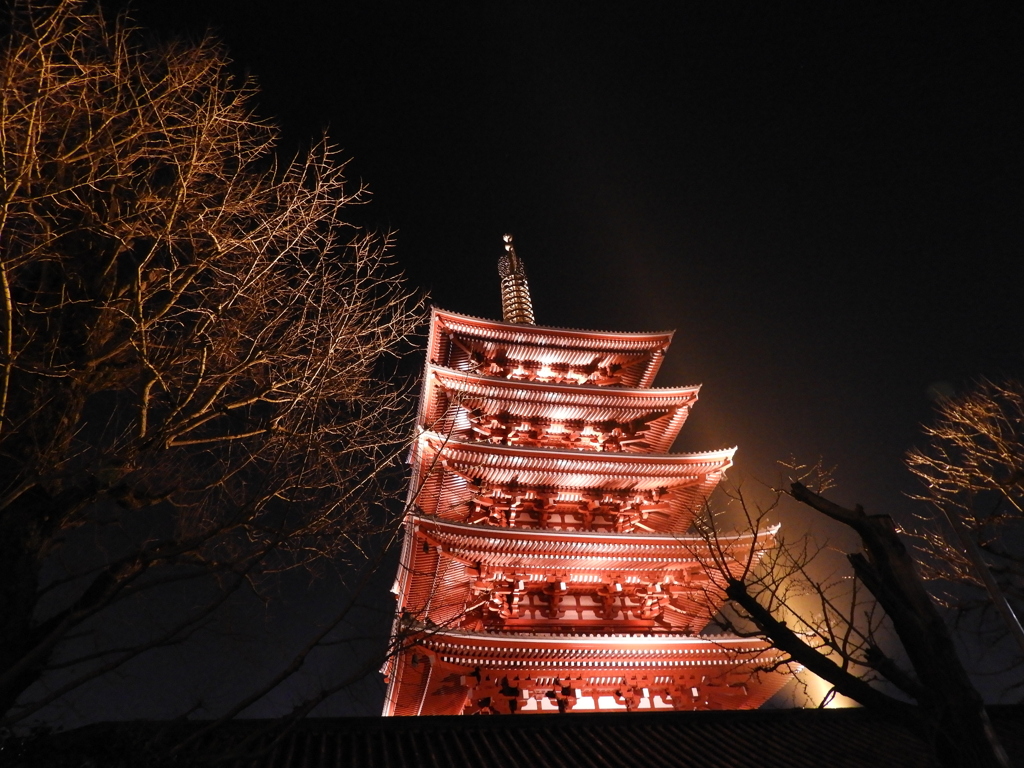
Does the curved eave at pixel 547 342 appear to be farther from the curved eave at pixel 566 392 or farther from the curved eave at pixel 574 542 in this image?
the curved eave at pixel 574 542

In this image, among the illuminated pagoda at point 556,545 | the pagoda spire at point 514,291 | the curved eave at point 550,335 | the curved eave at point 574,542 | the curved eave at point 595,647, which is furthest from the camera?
the pagoda spire at point 514,291

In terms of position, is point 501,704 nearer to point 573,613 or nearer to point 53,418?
point 573,613

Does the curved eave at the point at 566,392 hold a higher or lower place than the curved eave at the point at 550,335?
lower

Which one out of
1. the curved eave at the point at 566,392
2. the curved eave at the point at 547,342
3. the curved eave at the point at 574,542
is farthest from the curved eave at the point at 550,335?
the curved eave at the point at 574,542

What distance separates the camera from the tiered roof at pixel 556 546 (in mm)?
11352

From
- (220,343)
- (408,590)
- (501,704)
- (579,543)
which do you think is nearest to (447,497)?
(408,590)

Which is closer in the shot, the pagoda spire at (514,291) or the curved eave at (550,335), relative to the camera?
the curved eave at (550,335)

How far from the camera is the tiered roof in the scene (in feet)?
37.2

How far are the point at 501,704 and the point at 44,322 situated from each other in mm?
9809

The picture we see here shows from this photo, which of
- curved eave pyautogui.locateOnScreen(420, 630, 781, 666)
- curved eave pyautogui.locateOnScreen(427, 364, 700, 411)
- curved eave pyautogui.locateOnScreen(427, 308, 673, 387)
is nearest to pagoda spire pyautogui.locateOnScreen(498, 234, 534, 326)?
curved eave pyautogui.locateOnScreen(427, 308, 673, 387)

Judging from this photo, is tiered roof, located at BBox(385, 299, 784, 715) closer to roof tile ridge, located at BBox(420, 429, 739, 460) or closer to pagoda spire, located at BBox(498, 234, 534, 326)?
roof tile ridge, located at BBox(420, 429, 739, 460)

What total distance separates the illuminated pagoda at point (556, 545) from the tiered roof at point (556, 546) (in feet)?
0.12

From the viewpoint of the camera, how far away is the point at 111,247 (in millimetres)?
4965

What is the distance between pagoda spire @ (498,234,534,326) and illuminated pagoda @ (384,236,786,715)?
4.18 m
